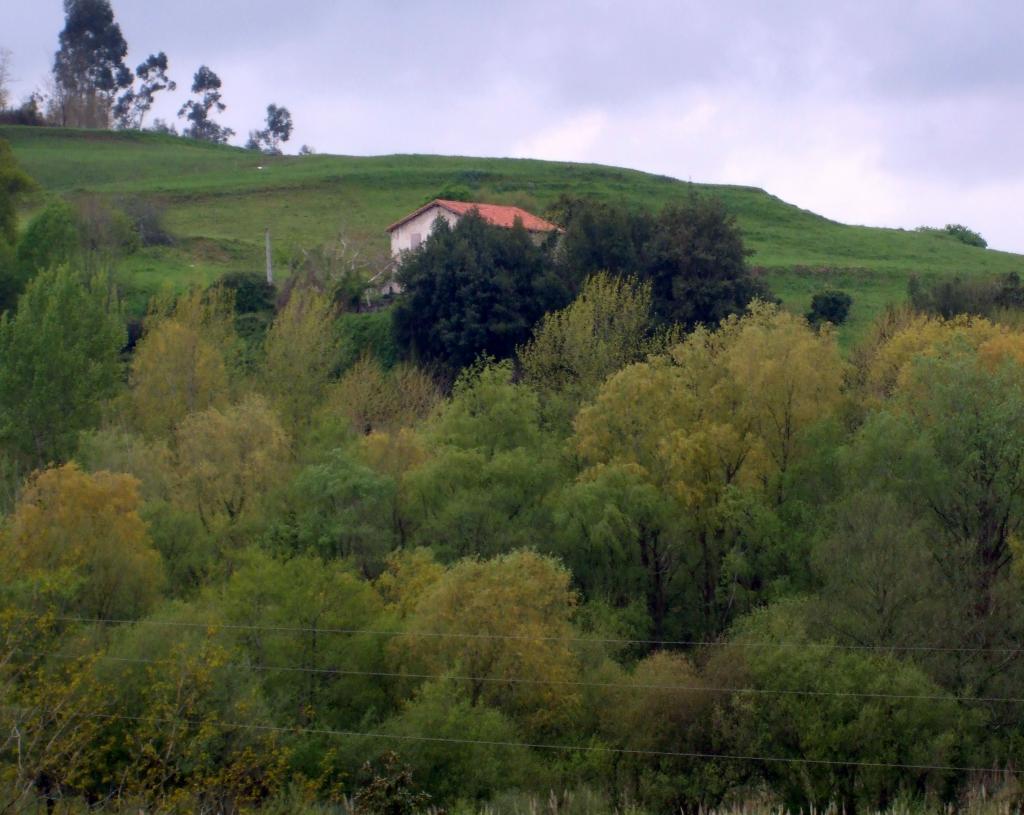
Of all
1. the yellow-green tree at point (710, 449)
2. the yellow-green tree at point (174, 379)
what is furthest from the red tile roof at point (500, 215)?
the yellow-green tree at point (710, 449)

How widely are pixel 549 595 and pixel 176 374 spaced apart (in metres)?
23.4

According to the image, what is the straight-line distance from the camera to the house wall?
65.0 meters

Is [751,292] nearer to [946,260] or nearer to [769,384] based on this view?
[769,384]

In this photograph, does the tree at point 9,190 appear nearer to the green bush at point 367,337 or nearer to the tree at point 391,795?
the green bush at point 367,337

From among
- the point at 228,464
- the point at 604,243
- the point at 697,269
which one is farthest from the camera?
the point at 604,243

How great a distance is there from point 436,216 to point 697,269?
18132 mm

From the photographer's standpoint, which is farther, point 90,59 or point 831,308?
point 90,59

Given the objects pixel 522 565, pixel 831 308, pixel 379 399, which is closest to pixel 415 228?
pixel 379 399

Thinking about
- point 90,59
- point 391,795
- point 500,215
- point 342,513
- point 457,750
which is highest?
point 90,59

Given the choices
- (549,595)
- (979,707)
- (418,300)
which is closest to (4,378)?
(418,300)

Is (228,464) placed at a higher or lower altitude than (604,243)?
lower

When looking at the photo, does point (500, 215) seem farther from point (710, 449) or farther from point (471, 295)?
point (710, 449)

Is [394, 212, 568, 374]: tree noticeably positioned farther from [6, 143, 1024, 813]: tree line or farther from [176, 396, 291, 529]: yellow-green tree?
[176, 396, 291, 529]: yellow-green tree

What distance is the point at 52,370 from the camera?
4541 cm
